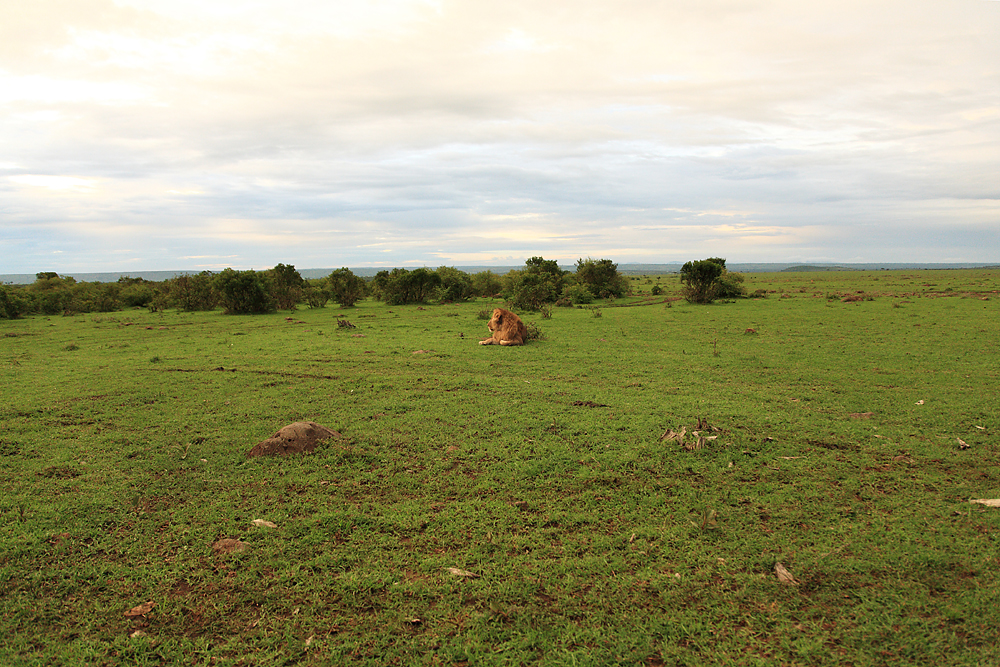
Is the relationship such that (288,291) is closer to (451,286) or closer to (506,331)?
(451,286)

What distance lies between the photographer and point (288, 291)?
43938mm

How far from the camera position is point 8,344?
74.2ft

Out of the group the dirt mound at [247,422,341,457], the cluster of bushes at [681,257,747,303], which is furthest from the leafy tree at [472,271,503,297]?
the dirt mound at [247,422,341,457]

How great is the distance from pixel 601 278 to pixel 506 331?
35.1 meters

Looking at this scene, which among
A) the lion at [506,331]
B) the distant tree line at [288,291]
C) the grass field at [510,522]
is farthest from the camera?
the distant tree line at [288,291]

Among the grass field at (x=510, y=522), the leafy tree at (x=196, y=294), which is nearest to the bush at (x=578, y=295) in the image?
the leafy tree at (x=196, y=294)

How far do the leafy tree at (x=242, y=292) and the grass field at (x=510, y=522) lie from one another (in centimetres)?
2683

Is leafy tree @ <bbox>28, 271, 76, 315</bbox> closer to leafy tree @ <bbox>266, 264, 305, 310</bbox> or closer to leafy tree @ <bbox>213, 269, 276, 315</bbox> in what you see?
leafy tree @ <bbox>213, 269, 276, 315</bbox>

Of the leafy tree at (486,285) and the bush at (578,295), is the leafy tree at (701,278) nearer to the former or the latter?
the bush at (578,295)

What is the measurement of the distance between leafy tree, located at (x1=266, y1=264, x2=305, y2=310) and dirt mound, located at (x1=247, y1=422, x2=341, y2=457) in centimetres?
3730

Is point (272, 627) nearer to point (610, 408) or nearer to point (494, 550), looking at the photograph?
point (494, 550)

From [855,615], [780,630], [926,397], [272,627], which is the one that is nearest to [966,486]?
[855,615]

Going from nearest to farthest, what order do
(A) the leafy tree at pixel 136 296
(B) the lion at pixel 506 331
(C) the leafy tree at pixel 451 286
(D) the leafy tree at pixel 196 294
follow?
(B) the lion at pixel 506 331 → (D) the leafy tree at pixel 196 294 → (A) the leafy tree at pixel 136 296 → (C) the leafy tree at pixel 451 286

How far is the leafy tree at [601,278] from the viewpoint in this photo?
5191cm
